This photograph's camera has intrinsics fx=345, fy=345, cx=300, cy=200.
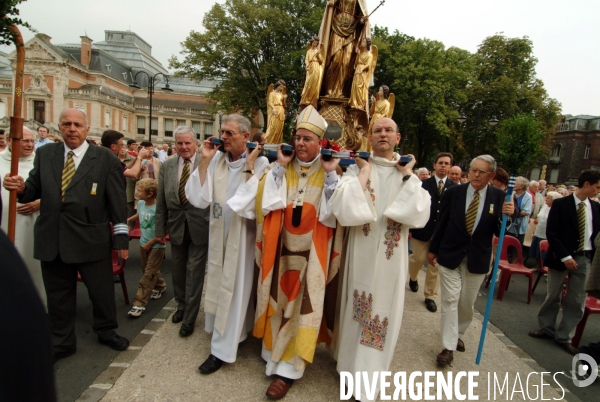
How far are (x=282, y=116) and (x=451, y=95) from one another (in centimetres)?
2353

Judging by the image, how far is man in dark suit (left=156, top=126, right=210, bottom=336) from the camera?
3662 millimetres

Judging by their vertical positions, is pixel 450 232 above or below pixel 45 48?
below

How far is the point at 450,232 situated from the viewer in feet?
12.1

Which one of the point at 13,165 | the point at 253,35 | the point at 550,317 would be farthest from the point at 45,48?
the point at 550,317

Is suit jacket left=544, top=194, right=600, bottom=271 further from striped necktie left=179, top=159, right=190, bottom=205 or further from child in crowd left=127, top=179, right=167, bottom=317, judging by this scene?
child in crowd left=127, top=179, right=167, bottom=317

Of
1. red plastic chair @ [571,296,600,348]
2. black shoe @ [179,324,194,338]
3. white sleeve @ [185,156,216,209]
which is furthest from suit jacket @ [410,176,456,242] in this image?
black shoe @ [179,324,194,338]

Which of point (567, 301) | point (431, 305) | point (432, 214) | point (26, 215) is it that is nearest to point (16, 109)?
point (26, 215)

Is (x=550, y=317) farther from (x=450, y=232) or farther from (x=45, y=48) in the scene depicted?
(x=45, y=48)

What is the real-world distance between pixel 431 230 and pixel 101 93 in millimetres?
51894

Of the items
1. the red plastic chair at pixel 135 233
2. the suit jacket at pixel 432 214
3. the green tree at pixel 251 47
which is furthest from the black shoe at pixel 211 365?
the green tree at pixel 251 47

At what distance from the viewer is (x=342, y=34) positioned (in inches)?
301

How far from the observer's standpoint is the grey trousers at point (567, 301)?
408 cm

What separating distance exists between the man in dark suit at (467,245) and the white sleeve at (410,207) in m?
1.09

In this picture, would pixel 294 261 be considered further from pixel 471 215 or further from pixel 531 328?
pixel 531 328
